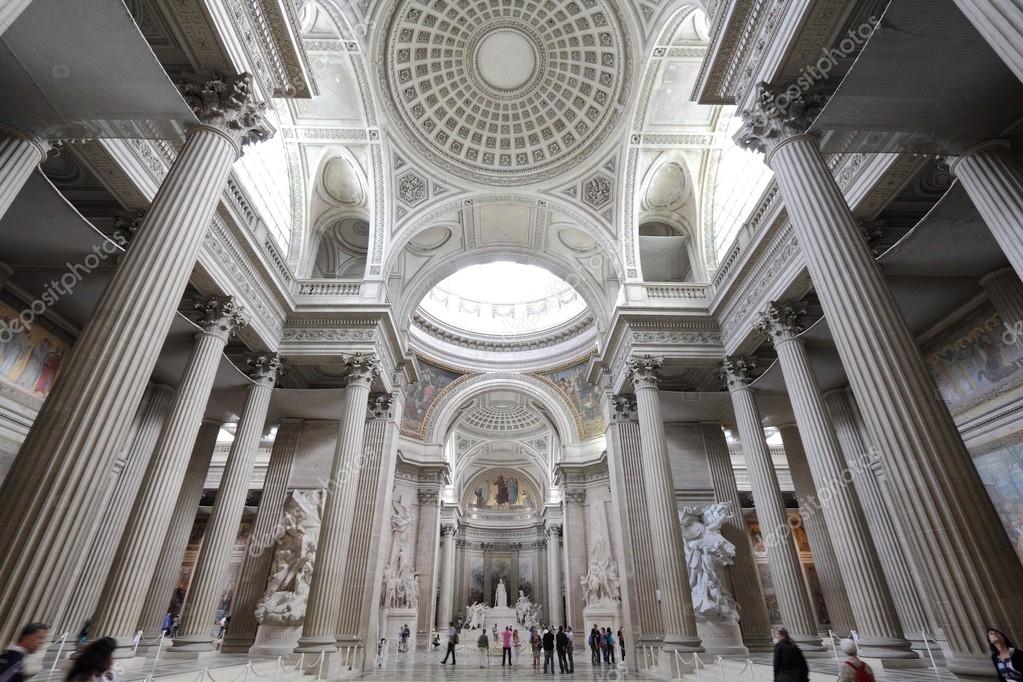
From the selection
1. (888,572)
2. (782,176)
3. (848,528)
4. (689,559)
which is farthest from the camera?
(689,559)

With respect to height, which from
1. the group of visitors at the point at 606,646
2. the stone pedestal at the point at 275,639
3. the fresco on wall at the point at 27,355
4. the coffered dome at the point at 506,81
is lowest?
the group of visitors at the point at 606,646

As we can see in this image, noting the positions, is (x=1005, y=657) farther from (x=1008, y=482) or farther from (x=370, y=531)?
(x=370, y=531)

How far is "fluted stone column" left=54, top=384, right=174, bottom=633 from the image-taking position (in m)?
9.68

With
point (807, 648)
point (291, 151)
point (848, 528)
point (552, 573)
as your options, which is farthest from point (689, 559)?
point (552, 573)

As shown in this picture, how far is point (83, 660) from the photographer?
9.76 feet

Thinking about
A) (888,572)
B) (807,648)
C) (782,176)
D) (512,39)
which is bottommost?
(807,648)

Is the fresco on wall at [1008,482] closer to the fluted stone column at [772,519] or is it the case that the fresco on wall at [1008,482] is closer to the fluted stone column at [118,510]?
the fluted stone column at [772,519]

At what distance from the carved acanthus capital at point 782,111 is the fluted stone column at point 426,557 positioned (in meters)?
22.7

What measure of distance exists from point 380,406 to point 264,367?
132 inches

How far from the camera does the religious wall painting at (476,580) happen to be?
35.7m

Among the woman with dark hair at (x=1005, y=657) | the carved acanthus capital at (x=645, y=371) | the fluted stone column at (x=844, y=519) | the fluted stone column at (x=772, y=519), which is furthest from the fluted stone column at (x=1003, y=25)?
the carved acanthus capital at (x=645, y=371)

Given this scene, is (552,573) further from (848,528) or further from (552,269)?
(848,528)

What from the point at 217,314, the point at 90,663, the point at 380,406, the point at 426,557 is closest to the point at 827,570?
the point at 380,406

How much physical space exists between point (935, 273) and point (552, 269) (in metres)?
10.7
